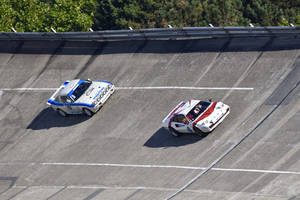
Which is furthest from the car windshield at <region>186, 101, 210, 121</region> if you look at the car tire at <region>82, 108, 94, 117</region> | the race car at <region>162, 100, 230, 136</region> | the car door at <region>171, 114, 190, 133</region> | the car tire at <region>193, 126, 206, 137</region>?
the car tire at <region>82, 108, 94, 117</region>

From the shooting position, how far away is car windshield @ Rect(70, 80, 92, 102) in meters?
36.2

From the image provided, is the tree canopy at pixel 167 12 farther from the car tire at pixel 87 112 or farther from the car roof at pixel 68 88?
the car tire at pixel 87 112

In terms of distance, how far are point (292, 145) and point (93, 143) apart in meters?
11.7

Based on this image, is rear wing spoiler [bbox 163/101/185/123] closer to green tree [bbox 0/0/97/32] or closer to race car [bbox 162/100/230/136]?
race car [bbox 162/100/230/136]

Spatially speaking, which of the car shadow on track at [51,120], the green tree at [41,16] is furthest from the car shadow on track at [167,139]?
the green tree at [41,16]

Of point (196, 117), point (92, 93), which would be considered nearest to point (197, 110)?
point (196, 117)

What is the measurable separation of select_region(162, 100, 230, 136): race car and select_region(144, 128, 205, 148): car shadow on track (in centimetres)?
37

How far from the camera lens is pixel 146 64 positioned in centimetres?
3894

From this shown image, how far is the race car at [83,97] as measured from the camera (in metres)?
35.8

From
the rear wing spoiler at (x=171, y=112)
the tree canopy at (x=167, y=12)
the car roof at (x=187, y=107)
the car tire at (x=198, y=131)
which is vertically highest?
the tree canopy at (x=167, y=12)

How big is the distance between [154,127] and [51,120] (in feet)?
25.7

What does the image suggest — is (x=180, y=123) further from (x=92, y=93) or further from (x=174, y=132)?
(x=92, y=93)

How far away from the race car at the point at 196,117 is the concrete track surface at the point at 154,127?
63cm

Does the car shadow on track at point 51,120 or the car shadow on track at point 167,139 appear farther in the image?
the car shadow on track at point 51,120
